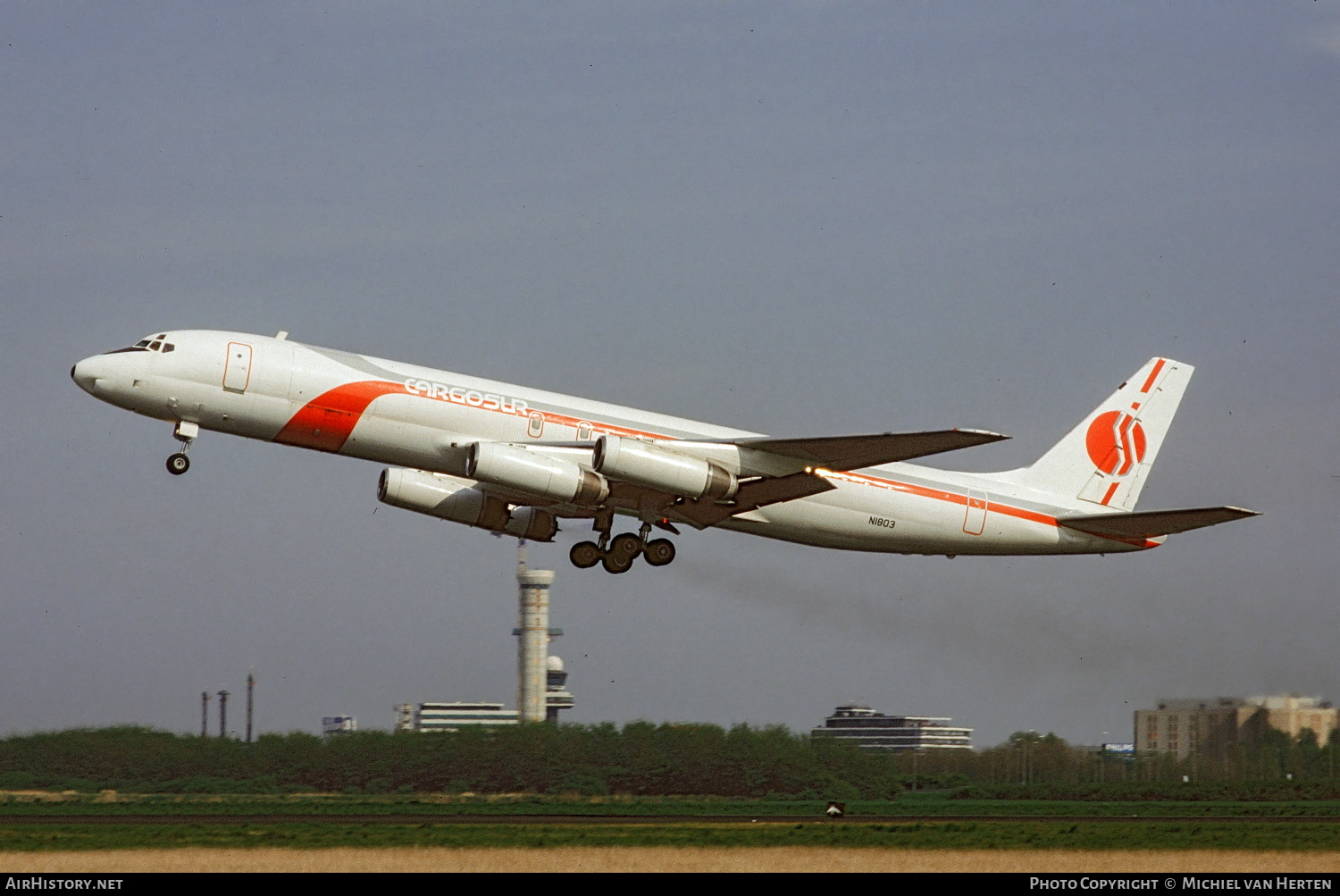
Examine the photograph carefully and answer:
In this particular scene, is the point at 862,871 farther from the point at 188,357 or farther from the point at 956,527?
the point at 188,357

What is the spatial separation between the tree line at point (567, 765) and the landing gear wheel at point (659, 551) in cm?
1067

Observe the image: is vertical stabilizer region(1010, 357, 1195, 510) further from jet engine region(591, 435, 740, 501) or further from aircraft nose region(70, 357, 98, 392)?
aircraft nose region(70, 357, 98, 392)

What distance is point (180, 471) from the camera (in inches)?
1389

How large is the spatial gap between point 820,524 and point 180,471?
48.8 ft

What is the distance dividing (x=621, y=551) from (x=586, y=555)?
88cm

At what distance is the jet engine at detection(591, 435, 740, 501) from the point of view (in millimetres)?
35250

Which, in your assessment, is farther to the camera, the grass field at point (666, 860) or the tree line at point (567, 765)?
the tree line at point (567, 765)

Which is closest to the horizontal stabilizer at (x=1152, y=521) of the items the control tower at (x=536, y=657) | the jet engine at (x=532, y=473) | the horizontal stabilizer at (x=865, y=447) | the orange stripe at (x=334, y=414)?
the horizontal stabilizer at (x=865, y=447)

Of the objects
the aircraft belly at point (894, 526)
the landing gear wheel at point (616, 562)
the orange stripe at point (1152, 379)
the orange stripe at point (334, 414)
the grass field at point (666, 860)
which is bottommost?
the grass field at point (666, 860)

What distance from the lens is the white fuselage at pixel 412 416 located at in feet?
113

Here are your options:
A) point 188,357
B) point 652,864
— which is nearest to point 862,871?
point 652,864

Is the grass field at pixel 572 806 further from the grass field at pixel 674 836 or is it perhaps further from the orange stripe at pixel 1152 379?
the orange stripe at pixel 1152 379

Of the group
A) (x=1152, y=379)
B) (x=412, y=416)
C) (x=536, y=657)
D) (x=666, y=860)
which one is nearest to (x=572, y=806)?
(x=412, y=416)

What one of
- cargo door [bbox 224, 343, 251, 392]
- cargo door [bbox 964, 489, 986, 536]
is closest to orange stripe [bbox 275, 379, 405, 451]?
cargo door [bbox 224, 343, 251, 392]
